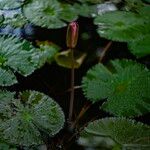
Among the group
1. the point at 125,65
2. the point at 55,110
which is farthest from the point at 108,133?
the point at 125,65

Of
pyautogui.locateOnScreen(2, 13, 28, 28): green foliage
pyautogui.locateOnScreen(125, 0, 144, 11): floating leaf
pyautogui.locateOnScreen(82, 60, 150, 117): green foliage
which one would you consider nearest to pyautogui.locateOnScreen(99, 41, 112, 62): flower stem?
pyautogui.locateOnScreen(82, 60, 150, 117): green foliage

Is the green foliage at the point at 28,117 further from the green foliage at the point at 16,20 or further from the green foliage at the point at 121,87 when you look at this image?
the green foliage at the point at 16,20

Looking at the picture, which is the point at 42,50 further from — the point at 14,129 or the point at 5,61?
the point at 14,129

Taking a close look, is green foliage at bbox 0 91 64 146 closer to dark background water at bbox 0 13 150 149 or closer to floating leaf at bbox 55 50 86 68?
dark background water at bbox 0 13 150 149

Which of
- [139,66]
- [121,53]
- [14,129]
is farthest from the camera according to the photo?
[121,53]

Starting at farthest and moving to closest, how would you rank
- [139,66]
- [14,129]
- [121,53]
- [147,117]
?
[121,53], [139,66], [147,117], [14,129]

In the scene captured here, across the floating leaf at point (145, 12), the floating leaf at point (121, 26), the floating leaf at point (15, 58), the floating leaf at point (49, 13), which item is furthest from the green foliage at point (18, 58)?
the floating leaf at point (145, 12)
